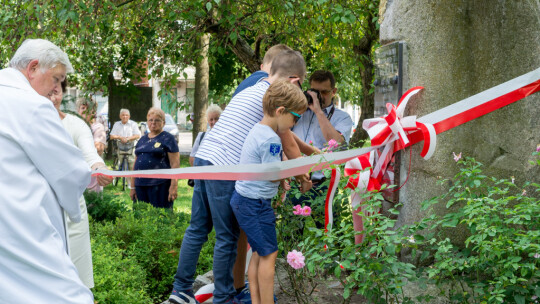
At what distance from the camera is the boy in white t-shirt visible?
12.0 feet

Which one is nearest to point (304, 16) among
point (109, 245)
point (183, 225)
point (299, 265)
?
point (183, 225)

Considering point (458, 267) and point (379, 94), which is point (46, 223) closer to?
point (458, 267)

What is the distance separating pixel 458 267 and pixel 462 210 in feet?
0.91

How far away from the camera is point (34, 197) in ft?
8.01

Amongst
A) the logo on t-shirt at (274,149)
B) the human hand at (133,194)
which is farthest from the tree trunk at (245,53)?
the logo on t-shirt at (274,149)

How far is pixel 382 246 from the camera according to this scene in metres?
3.08

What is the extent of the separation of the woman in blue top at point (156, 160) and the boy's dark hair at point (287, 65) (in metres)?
3.94

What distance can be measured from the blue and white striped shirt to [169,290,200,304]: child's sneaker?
1.05 metres

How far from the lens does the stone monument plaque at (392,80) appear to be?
3.67 metres

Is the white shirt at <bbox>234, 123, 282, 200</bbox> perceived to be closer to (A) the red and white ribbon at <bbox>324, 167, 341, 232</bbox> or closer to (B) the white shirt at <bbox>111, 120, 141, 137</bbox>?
(A) the red and white ribbon at <bbox>324, 167, 341, 232</bbox>

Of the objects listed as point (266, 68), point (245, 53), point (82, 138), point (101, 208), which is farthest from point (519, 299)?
point (245, 53)

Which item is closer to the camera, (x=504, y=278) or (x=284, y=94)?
(x=504, y=278)

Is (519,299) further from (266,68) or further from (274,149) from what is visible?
(266,68)

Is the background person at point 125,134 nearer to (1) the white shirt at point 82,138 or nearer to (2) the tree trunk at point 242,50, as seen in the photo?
(2) the tree trunk at point 242,50
